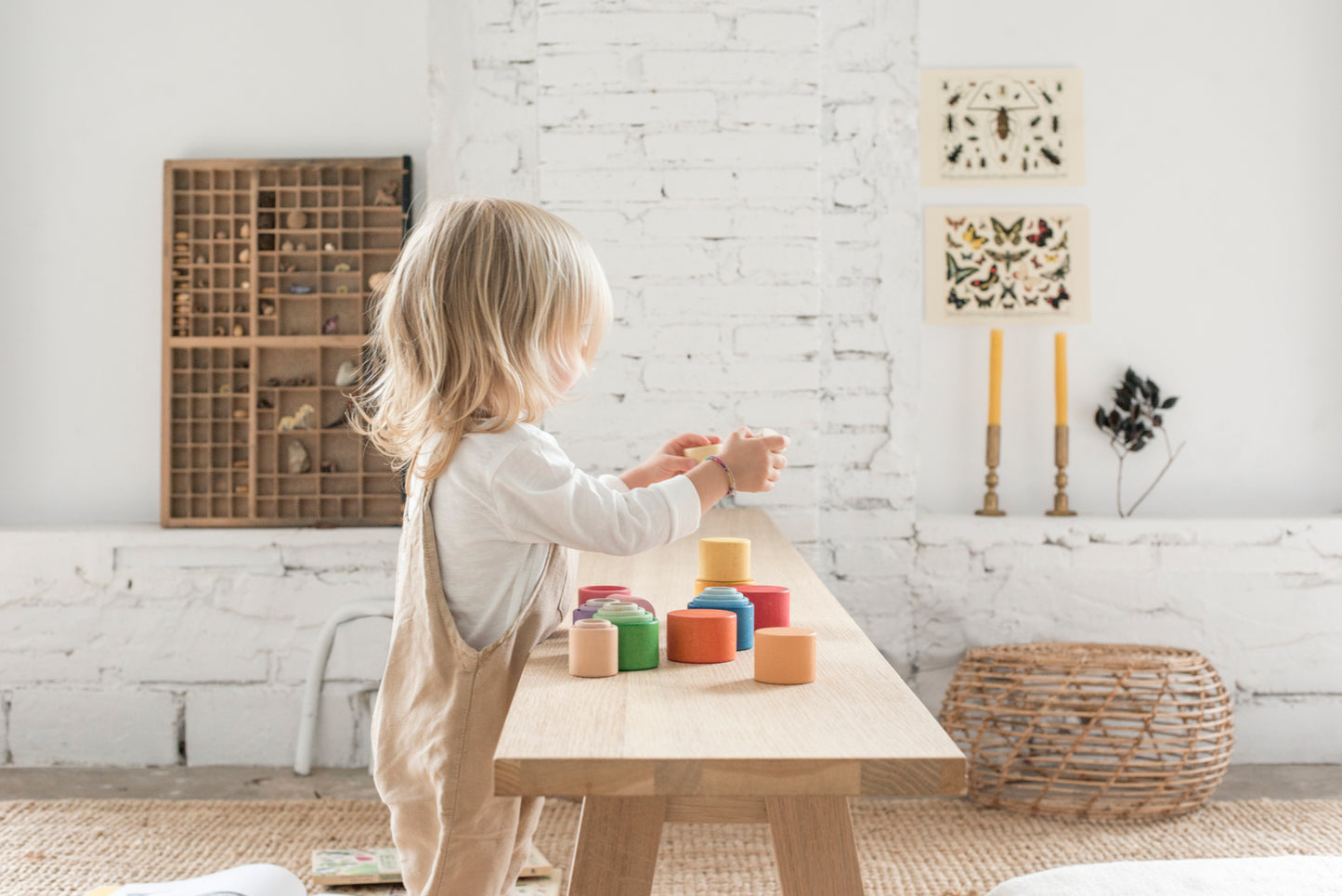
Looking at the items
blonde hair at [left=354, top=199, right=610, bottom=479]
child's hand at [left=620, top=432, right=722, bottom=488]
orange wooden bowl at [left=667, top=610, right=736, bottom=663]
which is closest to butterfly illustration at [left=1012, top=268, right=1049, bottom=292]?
child's hand at [left=620, top=432, right=722, bottom=488]

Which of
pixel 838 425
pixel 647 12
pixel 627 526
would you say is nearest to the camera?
pixel 627 526

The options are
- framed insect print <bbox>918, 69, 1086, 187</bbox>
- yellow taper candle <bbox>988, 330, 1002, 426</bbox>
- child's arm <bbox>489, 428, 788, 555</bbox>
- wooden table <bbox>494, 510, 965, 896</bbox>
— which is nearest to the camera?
wooden table <bbox>494, 510, 965, 896</bbox>

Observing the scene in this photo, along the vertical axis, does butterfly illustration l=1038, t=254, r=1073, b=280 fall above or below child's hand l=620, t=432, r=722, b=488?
above

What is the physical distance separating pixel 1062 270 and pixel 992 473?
0.58m

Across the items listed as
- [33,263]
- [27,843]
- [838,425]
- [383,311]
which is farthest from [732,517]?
[33,263]

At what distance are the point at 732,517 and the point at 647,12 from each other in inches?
42.8

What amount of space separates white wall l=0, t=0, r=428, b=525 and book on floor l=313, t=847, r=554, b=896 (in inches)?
49.2

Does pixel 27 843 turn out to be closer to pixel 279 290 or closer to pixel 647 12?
pixel 279 290

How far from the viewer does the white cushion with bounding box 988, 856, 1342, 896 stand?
37.0 inches

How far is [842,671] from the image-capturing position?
98 centimetres

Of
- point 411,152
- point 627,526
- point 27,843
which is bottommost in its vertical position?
point 27,843

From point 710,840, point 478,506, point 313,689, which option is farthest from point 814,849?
point 313,689

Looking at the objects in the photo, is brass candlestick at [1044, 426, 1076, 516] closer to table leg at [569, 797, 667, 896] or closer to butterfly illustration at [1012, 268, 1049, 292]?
butterfly illustration at [1012, 268, 1049, 292]

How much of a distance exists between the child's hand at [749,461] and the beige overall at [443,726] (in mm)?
219
